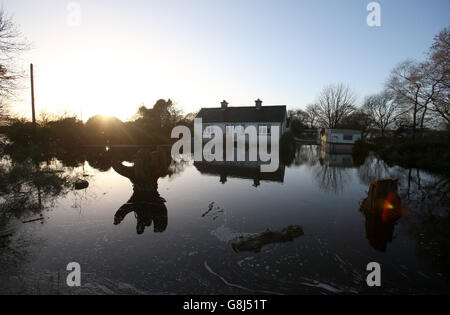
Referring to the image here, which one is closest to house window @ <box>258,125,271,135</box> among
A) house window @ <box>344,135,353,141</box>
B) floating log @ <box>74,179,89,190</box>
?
house window @ <box>344,135,353,141</box>

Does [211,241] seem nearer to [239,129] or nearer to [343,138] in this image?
[239,129]

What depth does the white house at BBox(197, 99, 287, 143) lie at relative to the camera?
38.2 m

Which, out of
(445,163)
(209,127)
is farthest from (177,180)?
(209,127)

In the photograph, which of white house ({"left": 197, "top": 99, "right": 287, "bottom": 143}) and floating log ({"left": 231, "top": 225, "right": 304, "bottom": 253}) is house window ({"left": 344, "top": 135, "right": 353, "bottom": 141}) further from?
floating log ({"left": 231, "top": 225, "right": 304, "bottom": 253})

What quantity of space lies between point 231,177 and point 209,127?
28.9 meters

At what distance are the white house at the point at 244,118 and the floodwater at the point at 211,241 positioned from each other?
28601 millimetres

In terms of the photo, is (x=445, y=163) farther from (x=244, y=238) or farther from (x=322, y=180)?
(x=244, y=238)

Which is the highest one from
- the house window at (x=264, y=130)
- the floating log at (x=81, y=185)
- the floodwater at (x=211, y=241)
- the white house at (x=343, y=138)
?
the house window at (x=264, y=130)

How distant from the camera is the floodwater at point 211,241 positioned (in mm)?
3914

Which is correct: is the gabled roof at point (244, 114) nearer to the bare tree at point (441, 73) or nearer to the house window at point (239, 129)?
the house window at point (239, 129)

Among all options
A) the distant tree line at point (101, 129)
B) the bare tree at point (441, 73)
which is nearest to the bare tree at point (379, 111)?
the bare tree at point (441, 73)

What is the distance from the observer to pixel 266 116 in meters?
39.3
